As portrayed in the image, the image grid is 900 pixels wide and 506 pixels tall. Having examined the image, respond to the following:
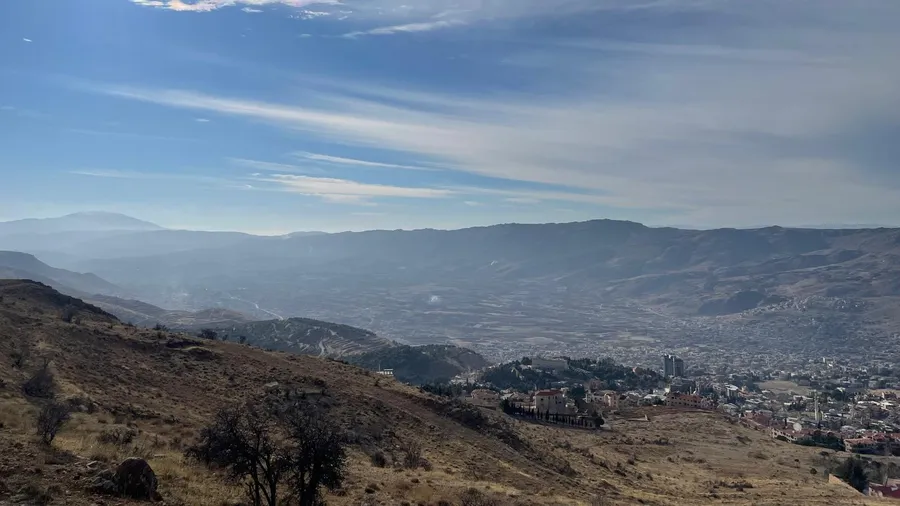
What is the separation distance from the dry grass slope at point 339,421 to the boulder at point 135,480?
1.68 ft

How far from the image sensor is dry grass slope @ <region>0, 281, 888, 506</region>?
1578 cm

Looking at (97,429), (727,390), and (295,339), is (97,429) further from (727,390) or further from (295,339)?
(727,390)

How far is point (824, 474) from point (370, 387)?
32370 mm

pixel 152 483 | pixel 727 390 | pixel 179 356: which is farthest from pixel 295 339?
pixel 152 483

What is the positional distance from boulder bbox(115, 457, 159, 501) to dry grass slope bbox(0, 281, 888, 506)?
0.51 metres

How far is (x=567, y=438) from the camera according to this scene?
4578 centimetres

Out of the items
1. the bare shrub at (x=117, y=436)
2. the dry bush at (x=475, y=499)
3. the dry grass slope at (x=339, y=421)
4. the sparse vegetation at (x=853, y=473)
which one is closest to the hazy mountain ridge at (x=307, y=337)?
→ the dry grass slope at (x=339, y=421)

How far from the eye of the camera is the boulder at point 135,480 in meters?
13.0

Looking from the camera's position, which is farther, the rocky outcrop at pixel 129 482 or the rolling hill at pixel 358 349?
the rolling hill at pixel 358 349

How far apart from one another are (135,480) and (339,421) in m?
16.5

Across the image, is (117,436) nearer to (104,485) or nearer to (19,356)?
(104,485)

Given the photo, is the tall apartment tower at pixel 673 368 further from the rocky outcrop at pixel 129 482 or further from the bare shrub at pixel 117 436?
the rocky outcrop at pixel 129 482

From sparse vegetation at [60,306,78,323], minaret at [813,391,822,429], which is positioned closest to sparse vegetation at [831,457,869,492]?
minaret at [813,391,822,429]

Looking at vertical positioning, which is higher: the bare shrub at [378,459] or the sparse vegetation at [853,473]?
the bare shrub at [378,459]
